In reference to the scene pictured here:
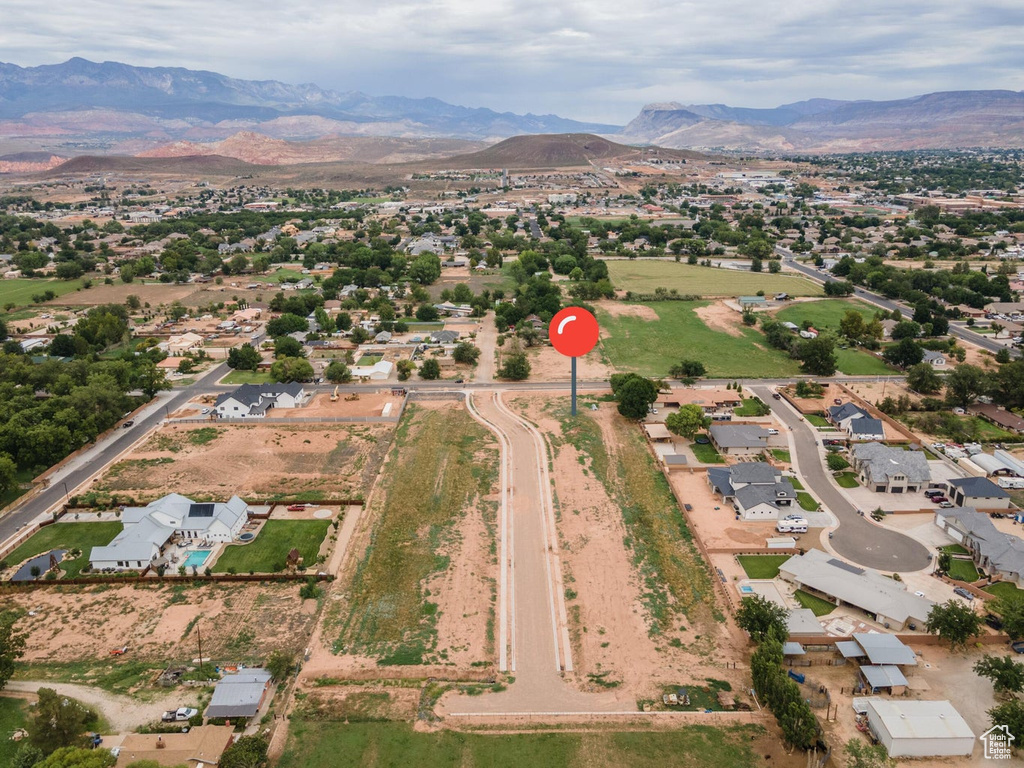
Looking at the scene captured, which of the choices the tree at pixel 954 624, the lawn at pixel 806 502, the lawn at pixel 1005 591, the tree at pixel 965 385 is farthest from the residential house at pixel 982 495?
the tree at pixel 965 385

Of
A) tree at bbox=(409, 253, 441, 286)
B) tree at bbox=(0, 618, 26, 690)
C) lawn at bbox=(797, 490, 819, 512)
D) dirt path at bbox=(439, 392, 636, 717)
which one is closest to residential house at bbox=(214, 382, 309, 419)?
dirt path at bbox=(439, 392, 636, 717)

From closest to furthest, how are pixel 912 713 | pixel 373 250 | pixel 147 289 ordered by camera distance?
pixel 912 713 < pixel 147 289 < pixel 373 250

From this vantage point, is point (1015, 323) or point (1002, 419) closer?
point (1002, 419)

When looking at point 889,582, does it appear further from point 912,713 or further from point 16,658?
point 16,658

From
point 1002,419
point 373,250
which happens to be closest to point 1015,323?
point 1002,419

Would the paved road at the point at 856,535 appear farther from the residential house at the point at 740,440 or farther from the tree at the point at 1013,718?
the tree at the point at 1013,718

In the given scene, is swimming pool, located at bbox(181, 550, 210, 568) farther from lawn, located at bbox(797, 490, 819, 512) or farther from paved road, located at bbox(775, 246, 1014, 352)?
paved road, located at bbox(775, 246, 1014, 352)
